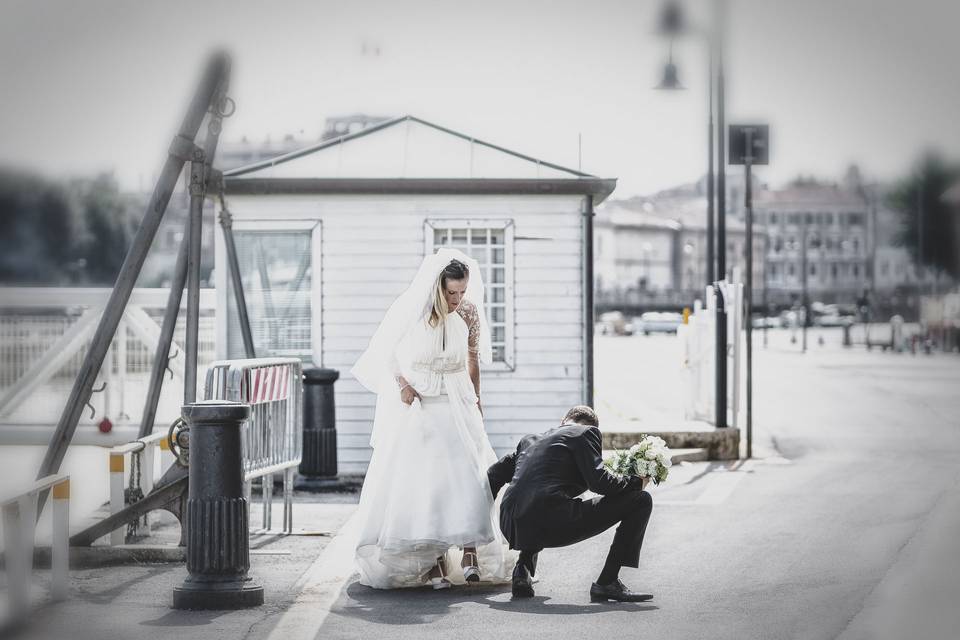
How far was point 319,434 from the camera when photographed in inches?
557

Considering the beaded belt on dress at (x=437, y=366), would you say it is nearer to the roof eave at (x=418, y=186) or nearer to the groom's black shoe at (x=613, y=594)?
the groom's black shoe at (x=613, y=594)

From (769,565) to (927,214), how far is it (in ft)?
269

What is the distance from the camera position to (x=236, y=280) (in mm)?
14156

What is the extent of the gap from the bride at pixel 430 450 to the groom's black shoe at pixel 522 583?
34 cm

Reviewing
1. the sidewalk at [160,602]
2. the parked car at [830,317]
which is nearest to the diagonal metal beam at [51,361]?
the sidewalk at [160,602]

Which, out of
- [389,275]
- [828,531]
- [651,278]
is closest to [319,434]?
[389,275]

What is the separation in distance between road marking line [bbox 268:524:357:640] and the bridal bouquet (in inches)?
69.2

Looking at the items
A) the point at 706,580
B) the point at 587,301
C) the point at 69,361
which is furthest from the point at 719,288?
the point at 706,580

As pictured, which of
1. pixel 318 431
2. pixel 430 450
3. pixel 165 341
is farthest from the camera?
pixel 318 431

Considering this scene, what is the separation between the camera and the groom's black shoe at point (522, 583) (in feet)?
28.3

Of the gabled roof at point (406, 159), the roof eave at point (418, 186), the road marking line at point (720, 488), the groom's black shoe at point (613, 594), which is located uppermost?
the gabled roof at point (406, 159)

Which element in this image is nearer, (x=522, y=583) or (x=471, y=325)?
(x=522, y=583)

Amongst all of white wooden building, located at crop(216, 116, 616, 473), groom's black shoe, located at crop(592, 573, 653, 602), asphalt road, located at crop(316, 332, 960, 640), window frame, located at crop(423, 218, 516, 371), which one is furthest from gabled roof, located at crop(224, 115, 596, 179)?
groom's black shoe, located at crop(592, 573, 653, 602)

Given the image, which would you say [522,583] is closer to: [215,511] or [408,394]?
[408,394]
